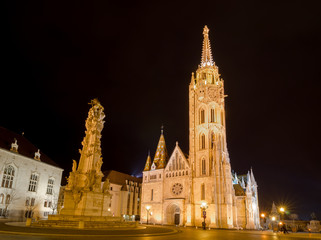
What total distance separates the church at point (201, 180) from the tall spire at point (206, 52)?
330 cm

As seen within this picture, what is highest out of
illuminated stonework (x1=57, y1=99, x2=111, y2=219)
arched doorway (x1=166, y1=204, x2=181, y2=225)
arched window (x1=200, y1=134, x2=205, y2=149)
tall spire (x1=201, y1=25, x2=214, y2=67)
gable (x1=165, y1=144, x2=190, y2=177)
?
tall spire (x1=201, y1=25, x2=214, y2=67)

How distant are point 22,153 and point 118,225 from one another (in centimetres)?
2647

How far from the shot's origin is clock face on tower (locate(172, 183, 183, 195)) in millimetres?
49531

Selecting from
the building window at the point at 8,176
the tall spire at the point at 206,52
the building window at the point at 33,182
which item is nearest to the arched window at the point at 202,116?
the tall spire at the point at 206,52

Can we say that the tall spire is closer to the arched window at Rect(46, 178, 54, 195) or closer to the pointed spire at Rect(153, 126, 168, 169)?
the pointed spire at Rect(153, 126, 168, 169)

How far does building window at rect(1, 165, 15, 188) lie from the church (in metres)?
21.8

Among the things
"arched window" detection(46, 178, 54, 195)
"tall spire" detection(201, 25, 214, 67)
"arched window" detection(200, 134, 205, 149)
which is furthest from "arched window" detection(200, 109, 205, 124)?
"arched window" detection(46, 178, 54, 195)

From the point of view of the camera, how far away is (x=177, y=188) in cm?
5000

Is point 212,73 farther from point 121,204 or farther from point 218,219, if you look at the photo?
point 121,204

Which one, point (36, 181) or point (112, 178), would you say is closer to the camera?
point (36, 181)

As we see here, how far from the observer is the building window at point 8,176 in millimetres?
36044

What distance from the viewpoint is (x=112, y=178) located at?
2530 inches

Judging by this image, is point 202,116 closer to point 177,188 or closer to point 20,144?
point 177,188

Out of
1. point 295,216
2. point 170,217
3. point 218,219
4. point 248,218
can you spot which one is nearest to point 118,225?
point 218,219
